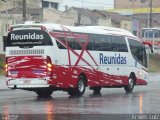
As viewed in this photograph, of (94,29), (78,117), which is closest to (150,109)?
(78,117)

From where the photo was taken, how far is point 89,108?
18.2m

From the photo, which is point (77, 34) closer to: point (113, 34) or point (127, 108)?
point (113, 34)

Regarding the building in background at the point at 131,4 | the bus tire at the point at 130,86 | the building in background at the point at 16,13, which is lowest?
the bus tire at the point at 130,86

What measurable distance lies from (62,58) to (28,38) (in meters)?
1.79

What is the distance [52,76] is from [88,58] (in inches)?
134

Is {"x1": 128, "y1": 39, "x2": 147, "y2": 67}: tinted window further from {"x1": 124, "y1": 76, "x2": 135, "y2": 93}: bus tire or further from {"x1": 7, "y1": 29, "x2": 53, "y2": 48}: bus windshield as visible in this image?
{"x1": 7, "y1": 29, "x2": 53, "y2": 48}: bus windshield

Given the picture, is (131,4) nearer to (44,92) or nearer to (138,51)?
(138,51)

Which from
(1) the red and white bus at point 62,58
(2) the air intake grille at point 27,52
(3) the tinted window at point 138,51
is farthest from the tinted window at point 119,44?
(2) the air intake grille at point 27,52

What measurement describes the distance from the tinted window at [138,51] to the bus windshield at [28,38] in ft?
27.1

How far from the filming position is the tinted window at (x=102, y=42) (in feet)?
90.5

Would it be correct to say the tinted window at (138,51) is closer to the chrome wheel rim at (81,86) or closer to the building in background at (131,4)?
the chrome wheel rim at (81,86)

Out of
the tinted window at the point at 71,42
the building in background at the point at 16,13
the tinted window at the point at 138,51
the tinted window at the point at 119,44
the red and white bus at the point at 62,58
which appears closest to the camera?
the red and white bus at the point at 62,58

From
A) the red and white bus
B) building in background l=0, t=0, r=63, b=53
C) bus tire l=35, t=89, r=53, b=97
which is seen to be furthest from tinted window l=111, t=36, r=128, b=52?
building in background l=0, t=0, r=63, b=53

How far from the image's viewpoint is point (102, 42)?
92.3 ft
